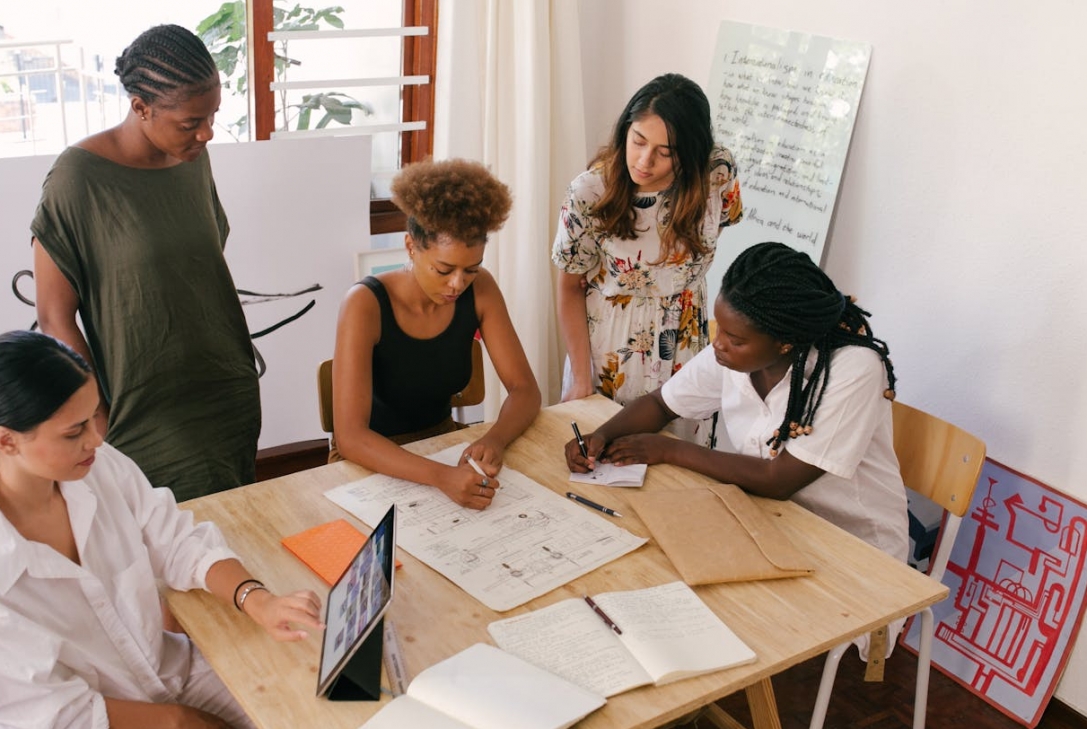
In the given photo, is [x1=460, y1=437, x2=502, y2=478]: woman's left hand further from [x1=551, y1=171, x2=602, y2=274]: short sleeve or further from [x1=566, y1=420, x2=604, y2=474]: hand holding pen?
[x1=551, y1=171, x2=602, y2=274]: short sleeve

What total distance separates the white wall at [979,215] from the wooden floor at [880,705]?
167 millimetres

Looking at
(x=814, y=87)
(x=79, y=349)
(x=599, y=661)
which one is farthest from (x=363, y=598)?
(x=814, y=87)

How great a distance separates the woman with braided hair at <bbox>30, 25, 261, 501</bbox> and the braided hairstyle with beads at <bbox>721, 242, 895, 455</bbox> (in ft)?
3.62

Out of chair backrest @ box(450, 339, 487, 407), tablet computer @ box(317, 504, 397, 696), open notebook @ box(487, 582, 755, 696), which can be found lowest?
chair backrest @ box(450, 339, 487, 407)

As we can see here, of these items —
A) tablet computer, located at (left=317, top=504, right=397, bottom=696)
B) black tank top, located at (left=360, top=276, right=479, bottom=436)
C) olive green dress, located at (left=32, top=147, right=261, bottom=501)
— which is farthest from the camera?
black tank top, located at (left=360, top=276, right=479, bottom=436)

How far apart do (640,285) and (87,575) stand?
148cm

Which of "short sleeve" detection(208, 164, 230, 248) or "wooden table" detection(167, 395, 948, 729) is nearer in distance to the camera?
"wooden table" detection(167, 395, 948, 729)

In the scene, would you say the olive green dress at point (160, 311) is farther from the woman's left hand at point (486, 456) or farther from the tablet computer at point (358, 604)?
the tablet computer at point (358, 604)

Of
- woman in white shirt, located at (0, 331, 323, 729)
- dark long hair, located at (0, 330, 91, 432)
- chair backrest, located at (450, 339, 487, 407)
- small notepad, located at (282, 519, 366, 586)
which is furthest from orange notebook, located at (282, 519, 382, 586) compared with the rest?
chair backrest, located at (450, 339, 487, 407)

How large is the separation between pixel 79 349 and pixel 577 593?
110 centimetres

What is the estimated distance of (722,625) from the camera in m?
1.59

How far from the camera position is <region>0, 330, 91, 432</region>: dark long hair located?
4.64 ft

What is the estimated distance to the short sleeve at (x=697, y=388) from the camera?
223 centimetres

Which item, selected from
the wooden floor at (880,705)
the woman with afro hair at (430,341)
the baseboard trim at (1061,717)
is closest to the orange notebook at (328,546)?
the woman with afro hair at (430,341)
